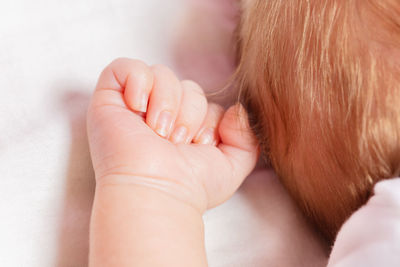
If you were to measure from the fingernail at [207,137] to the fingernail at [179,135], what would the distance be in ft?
0.14

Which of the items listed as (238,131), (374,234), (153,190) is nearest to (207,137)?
(238,131)

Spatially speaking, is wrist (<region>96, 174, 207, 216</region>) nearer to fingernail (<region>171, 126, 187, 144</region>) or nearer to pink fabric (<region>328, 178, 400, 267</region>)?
fingernail (<region>171, 126, 187, 144</region>)

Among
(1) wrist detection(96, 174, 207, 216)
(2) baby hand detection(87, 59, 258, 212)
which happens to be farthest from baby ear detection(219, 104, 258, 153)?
(1) wrist detection(96, 174, 207, 216)

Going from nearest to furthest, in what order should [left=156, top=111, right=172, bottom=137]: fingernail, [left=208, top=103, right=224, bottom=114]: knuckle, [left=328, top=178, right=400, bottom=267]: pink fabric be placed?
1. [left=328, top=178, right=400, bottom=267]: pink fabric
2. [left=156, top=111, right=172, bottom=137]: fingernail
3. [left=208, top=103, right=224, bottom=114]: knuckle

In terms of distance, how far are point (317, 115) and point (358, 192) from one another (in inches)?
4.0

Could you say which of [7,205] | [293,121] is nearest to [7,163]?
[7,205]

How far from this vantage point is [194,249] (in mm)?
502

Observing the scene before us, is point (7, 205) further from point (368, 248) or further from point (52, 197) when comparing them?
A: point (368, 248)

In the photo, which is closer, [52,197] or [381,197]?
[381,197]

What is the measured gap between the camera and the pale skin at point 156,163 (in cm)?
48

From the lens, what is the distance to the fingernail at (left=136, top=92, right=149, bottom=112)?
22.4 inches

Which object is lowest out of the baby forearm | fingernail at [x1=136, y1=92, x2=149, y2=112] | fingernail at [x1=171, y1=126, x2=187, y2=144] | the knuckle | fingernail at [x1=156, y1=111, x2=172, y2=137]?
the baby forearm

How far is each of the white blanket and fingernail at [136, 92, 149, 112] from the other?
11cm

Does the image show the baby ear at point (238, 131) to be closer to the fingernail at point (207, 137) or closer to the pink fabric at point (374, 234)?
the fingernail at point (207, 137)
